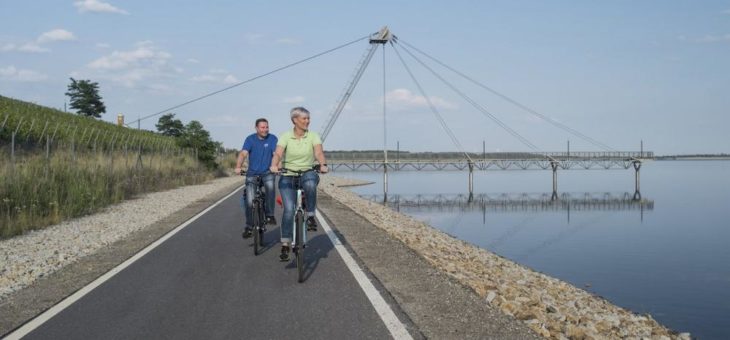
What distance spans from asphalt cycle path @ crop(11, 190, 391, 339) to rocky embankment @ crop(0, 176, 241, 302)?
123 cm

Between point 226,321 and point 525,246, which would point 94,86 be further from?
point 226,321

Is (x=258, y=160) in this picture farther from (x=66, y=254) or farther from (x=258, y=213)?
(x=66, y=254)

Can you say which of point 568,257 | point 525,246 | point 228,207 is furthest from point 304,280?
point 525,246

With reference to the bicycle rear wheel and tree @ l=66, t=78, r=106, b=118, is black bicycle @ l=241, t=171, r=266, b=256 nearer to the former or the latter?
the bicycle rear wheel

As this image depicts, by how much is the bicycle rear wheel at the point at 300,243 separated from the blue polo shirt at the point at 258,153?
9.18 ft

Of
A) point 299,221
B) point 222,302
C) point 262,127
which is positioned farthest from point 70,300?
point 262,127

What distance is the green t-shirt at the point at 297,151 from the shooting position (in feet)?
27.6

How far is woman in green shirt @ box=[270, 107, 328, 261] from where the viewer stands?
841 centimetres

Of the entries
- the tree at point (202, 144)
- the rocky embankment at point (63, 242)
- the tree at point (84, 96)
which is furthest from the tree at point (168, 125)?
the rocky embankment at point (63, 242)

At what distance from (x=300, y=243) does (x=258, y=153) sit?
10.9 feet

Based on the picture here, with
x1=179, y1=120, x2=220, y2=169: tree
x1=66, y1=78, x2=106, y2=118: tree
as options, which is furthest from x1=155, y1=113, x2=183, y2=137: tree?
x1=179, y1=120, x2=220, y2=169: tree

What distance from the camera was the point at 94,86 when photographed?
301 ft

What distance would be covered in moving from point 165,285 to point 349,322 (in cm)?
294

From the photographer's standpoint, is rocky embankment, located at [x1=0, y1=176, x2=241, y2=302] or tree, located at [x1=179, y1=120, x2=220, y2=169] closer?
rocky embankment, located at [x1=0, y1=176, x2=241, y2=302]
